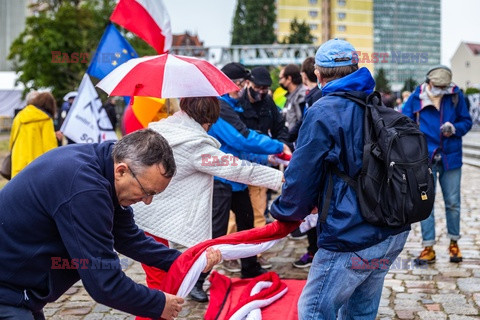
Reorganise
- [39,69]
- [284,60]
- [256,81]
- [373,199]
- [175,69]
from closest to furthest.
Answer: [373,199] → [175,69] → [256,81] → [39,69] → [284,60]

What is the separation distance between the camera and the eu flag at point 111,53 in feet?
26.7

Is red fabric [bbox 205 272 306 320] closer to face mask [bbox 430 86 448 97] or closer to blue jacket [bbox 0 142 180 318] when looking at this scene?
blue jacket [bbox 0 142 180 318]

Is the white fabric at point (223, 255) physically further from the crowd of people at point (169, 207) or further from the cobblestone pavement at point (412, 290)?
the cobblestone pavement at point (412, 290)

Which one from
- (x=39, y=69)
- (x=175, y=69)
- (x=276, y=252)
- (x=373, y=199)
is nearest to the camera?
(x=373, y=199)

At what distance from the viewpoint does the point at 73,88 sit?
42375 millimetres

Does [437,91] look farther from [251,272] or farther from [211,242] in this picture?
[211,242]

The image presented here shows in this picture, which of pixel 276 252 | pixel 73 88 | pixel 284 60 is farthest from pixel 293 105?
pixel 284 60

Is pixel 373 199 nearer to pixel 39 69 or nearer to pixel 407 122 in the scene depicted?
pixel 407 122

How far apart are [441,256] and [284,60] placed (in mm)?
55222

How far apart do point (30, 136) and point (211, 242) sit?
206 inches

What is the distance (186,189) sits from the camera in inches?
181

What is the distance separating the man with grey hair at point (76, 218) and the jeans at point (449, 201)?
15.6ft

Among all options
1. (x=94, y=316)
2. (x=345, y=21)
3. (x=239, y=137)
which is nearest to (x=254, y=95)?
(x=239, y=137)

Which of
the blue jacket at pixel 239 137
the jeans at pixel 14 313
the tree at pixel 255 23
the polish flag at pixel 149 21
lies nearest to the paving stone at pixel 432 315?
the blue jacket at pixel 239 137
